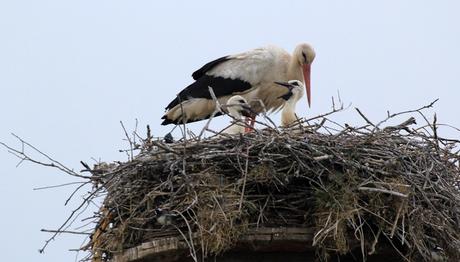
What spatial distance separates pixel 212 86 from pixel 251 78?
0.40 metres

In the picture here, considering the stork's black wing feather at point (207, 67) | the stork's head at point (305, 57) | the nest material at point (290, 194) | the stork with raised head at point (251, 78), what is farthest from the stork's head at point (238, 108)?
the nest material at point (290, 194)

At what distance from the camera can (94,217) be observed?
629 cm

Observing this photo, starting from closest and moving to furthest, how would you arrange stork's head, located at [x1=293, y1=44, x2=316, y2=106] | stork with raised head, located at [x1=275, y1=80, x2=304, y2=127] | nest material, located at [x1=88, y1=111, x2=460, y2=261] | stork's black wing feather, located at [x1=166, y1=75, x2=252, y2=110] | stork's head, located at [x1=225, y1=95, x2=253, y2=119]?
nest material, located at [x1=88, y1=111, x2=460, y2=261] < stork with raised head, located at [x1=275, y1=80, x2=304, y2=127] < stork's head, located at [x1=225, y1=95, x2=253, y2=119] < stork's head, located at [x1=293, y1=44, x2=316, y2=106] < stork's black wing feather, located at [x1=166, y1=75, x2=252, y2=110]

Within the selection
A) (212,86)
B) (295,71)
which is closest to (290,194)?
(295,71)

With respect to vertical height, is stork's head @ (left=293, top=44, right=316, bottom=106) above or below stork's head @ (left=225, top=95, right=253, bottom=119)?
above

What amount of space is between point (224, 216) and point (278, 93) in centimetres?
369

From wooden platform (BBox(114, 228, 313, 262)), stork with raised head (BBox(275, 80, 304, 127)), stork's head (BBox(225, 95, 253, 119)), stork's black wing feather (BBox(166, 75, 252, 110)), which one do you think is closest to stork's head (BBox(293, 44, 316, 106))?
stork with raised head (BBox(275, 80, 304, 127))

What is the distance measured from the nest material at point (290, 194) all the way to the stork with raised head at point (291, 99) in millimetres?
1391

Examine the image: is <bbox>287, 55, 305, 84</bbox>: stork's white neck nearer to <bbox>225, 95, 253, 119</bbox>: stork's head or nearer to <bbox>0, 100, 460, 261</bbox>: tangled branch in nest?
<bbox>225, 95, 253, 119</bbox>: stork's head

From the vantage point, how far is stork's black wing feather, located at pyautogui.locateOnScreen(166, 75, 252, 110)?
29.9 ft

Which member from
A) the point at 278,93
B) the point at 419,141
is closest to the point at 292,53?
the point at 278,93

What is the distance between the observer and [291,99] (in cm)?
803

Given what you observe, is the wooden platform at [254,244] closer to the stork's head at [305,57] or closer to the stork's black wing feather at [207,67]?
the stork's head at [305,57]

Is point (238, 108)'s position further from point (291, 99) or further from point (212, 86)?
point (212, 86)
